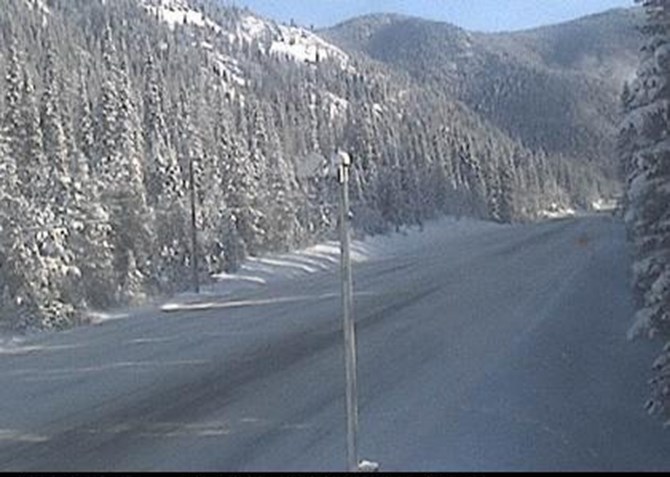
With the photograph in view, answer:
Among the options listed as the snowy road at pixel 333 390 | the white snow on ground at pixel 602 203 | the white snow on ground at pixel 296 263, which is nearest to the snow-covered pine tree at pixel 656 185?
the snowy road at pixel 333 390

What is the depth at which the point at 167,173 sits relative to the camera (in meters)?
47.6

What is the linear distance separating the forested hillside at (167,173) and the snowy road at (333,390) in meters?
3.13

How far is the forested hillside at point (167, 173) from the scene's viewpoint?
30125mm

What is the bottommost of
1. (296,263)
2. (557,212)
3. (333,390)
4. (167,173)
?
(557,212)

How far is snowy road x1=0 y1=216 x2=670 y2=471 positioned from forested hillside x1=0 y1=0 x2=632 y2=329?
3129 millimetres

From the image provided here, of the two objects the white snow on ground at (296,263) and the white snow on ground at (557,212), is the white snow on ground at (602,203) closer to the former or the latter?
the white snow on ground at (557,212)

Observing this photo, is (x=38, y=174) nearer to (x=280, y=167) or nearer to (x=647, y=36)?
(x=647, y=36)

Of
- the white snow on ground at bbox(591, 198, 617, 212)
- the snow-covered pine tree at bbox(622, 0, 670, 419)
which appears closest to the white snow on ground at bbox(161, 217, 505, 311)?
the snow-covered pine tree at bbox(622, 0, 670, 419)


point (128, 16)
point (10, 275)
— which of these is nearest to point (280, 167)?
point (10, 275)

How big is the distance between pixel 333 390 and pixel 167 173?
108ft

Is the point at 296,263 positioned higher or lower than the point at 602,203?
higher

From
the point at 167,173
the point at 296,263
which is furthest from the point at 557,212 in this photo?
the point at 167,173

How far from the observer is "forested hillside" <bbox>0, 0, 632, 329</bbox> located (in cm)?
3012

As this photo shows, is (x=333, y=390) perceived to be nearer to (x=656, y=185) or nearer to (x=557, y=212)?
(x=656, y=185)
